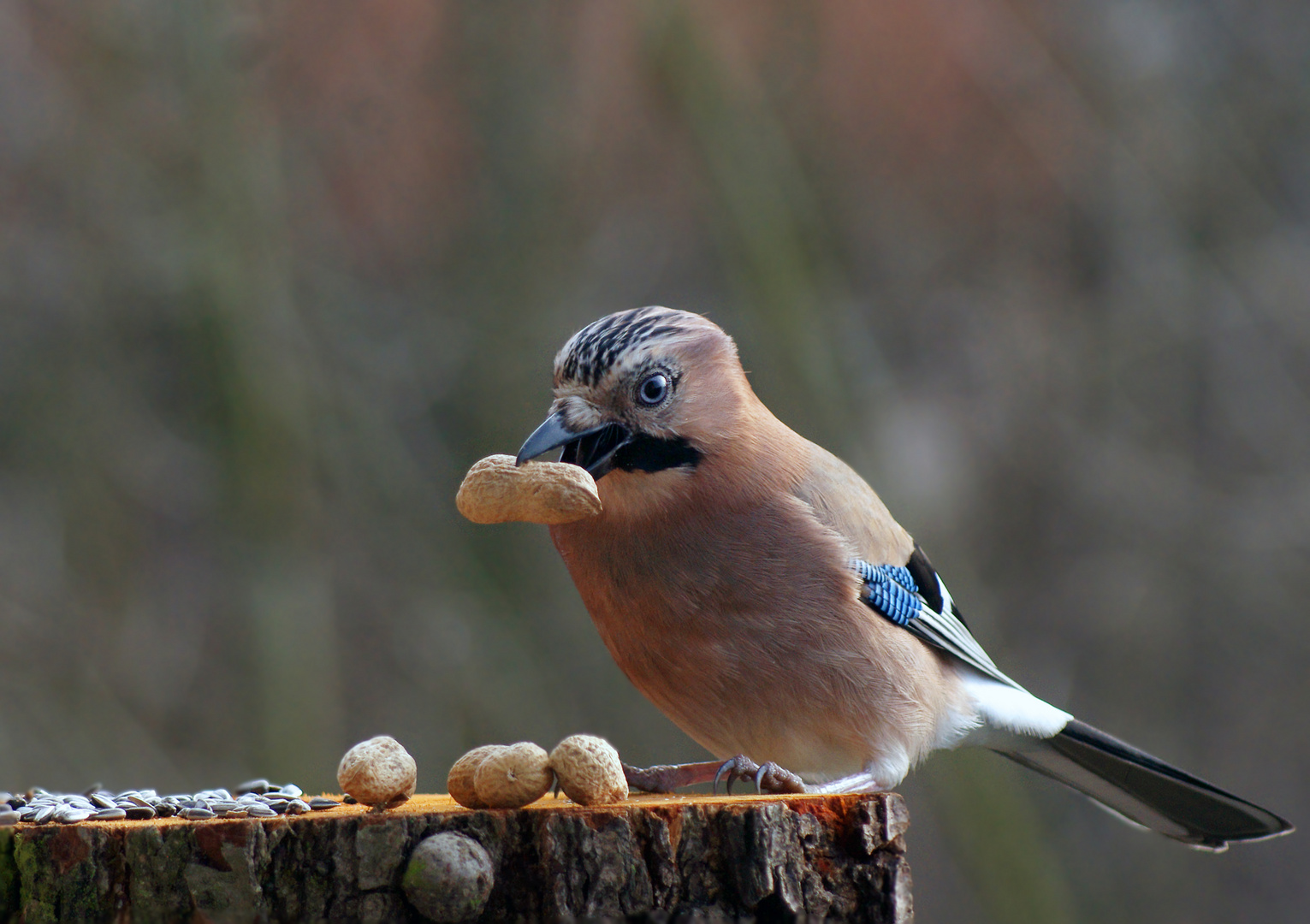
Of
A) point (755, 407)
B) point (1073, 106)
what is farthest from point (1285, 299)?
point (755, 407)

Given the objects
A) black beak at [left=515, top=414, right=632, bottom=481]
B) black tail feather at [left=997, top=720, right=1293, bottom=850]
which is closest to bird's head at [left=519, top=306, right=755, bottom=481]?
black beak at [left=515, top=414, right=632, bottom=481]

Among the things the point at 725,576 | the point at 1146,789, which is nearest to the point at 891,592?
the point at 725,576

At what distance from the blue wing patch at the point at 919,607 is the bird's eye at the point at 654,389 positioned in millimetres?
458

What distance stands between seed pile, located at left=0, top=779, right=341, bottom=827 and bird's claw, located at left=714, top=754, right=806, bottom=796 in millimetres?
609

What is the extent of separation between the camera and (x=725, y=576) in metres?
2.12

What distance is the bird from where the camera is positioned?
2.10 meters

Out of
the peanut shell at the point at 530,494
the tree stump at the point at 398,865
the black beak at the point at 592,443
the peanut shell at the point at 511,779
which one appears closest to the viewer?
the tree stump at the point at 398,865

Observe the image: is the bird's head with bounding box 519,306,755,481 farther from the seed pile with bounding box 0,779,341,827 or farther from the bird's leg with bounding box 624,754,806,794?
the seed pile with bounding box 0,779,341,827

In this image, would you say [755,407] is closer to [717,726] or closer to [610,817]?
[717,726]

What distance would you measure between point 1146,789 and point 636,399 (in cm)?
136

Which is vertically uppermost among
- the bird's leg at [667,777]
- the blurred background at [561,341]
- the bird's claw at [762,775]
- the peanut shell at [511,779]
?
the blurred background at [561,341]

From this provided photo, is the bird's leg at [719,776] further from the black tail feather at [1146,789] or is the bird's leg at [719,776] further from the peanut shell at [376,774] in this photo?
the black tail feather at [1146,789]

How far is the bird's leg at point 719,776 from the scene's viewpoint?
1.97 m

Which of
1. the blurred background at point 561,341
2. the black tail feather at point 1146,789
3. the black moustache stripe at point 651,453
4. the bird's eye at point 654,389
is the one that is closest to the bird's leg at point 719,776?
the black moustache stripe at point 651,453
